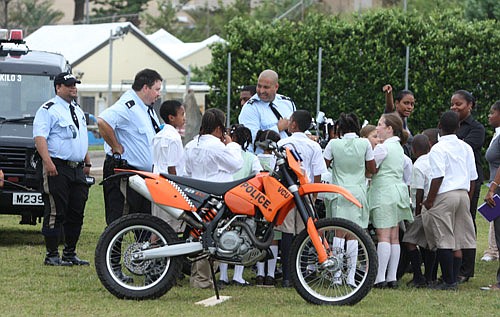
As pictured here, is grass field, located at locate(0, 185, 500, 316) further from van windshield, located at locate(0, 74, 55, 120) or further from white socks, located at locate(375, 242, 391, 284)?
van windshield, located at locate(0, 74, 55, 120)

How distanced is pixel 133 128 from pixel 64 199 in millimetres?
1368

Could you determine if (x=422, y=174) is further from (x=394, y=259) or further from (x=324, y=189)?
(x=324, y=189)

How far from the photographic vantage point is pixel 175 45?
58656 mm

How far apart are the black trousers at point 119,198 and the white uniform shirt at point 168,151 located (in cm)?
66

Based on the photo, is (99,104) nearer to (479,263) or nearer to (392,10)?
(392,10)

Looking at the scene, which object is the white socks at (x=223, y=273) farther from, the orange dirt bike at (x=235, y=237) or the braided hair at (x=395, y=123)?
the braided hair at (x=395, y=123)

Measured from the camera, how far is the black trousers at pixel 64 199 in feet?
38.7

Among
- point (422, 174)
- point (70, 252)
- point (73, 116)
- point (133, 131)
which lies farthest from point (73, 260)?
point (422, 174)

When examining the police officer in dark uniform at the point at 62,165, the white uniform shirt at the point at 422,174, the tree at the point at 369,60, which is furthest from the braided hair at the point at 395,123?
the tree at the point at 369,60

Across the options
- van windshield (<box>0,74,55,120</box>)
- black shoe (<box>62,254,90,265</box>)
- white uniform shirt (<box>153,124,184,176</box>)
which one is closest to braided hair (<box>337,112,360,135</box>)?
white uniform shirt (<box>153,124,184,176</box>)

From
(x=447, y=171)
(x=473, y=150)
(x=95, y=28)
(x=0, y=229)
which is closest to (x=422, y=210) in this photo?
(x=447, y=171)

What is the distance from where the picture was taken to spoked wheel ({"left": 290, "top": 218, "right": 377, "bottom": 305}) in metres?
9.40

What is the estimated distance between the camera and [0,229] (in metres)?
16.5

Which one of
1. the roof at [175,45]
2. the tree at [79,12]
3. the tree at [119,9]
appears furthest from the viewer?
the tree at [79,12]
